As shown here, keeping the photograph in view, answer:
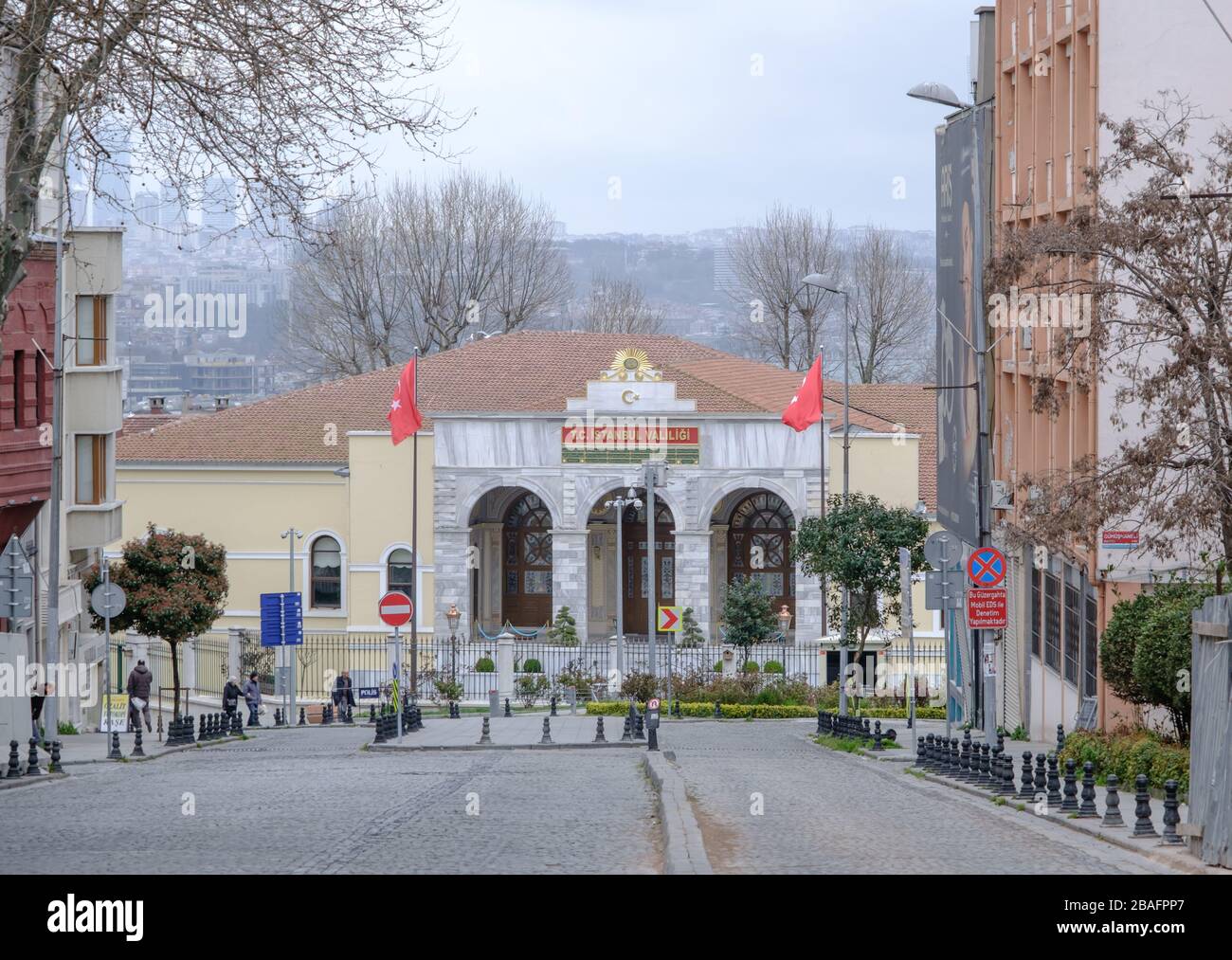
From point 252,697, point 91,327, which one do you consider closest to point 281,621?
point 252,697

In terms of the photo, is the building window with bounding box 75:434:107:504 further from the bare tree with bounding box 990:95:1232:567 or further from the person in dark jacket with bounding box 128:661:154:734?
the bare tree with bounding box 990:95:1232:567

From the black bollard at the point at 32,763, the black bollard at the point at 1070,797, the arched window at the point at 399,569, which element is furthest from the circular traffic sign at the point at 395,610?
the arched window at the point at 399,569

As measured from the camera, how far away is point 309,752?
26156mm

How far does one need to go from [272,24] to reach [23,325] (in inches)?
659

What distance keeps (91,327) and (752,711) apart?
1600cm

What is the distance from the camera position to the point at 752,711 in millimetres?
38719

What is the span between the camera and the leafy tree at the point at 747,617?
1903 inches

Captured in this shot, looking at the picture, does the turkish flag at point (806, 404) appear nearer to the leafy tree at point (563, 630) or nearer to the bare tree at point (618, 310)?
the leafy tree at point (563, 630)

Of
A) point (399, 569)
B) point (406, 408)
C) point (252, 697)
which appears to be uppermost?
point (406, 408)

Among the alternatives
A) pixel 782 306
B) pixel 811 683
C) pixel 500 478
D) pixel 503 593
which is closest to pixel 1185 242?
pixel 811 683

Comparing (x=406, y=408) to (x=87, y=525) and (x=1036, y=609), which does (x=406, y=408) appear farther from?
(x=1036, y=609)

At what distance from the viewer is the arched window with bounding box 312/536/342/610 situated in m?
56.4

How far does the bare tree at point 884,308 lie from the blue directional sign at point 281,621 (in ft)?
162
